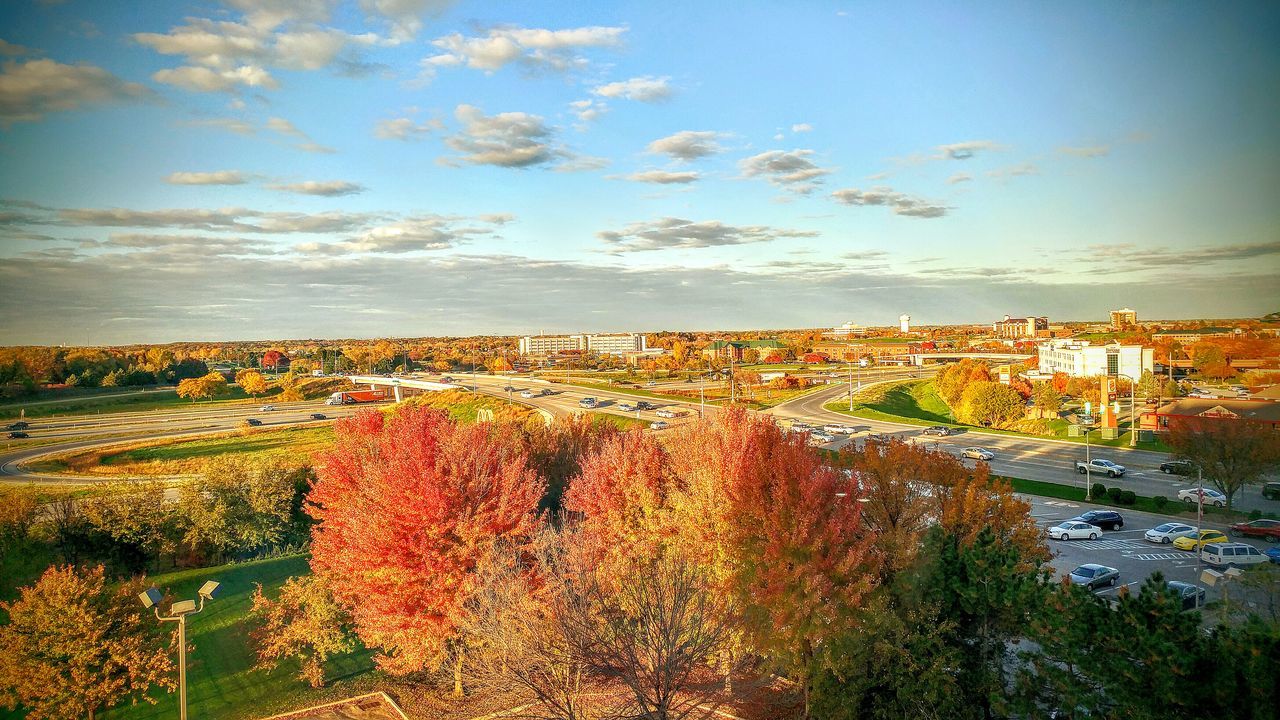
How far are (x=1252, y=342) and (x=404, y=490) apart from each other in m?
79.6

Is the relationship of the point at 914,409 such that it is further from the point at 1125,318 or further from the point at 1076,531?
the point at 1125,318

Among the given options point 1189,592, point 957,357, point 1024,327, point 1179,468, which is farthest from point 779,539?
point 1024,327

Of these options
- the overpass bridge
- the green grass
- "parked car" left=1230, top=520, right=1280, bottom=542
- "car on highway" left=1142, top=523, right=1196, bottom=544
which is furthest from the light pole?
the overpass bridge

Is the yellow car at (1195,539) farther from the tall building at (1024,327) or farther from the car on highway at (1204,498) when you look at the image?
the tall building at (1024,327)

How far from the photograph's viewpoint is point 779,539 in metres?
15.9

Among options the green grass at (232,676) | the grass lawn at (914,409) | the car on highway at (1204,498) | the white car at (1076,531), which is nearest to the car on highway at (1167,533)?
the white car at (1076,531)

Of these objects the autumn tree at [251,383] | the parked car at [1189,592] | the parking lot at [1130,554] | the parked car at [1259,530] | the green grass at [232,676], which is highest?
the autumn tree at [251,383]

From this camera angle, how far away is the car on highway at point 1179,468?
36.2 m

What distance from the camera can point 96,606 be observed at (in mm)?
17703

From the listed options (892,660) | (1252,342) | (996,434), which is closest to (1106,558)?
(892,660)

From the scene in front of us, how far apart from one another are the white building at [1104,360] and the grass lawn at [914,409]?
17.2 m

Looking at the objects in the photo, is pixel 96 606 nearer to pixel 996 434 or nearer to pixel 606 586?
pixel 606 586

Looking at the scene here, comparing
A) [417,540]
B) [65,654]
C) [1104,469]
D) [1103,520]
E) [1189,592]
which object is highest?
[417,540]

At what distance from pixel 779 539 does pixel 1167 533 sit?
23.8m
